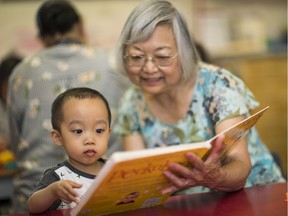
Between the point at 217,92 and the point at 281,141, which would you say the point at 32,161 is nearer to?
the point at 217,92

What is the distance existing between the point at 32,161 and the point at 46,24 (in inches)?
20.2

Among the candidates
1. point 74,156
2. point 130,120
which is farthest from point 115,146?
point 74,156

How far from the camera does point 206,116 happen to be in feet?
4.70

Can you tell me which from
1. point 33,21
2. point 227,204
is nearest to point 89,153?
point 227,204

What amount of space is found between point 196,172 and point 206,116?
1.44 ft

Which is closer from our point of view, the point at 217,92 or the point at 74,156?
the point at 74,156

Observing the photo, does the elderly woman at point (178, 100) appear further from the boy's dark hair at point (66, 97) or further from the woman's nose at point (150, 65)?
the boy's dark hair at point (66, 97)

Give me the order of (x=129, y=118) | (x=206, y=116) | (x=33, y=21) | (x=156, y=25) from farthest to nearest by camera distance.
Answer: (x=33, y=21) < (x=129, y=118) < (x=206, y=116) < (x=156, y=25)

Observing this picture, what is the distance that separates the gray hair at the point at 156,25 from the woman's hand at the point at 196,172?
377mm

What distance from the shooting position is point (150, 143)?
154 centimetres

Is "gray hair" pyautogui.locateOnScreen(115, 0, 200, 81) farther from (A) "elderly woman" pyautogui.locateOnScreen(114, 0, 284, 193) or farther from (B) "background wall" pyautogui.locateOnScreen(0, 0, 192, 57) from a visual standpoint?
(B) "background wall" pyautogui.locateOnScreen(0, 0, 192, 57)

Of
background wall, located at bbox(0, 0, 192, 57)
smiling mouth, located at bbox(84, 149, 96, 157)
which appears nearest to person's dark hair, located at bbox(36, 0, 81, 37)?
smiling mouth, located at bbox(84, 149, 96, 157)

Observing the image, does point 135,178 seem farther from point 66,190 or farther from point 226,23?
point 226,23

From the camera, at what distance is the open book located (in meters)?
0.84
